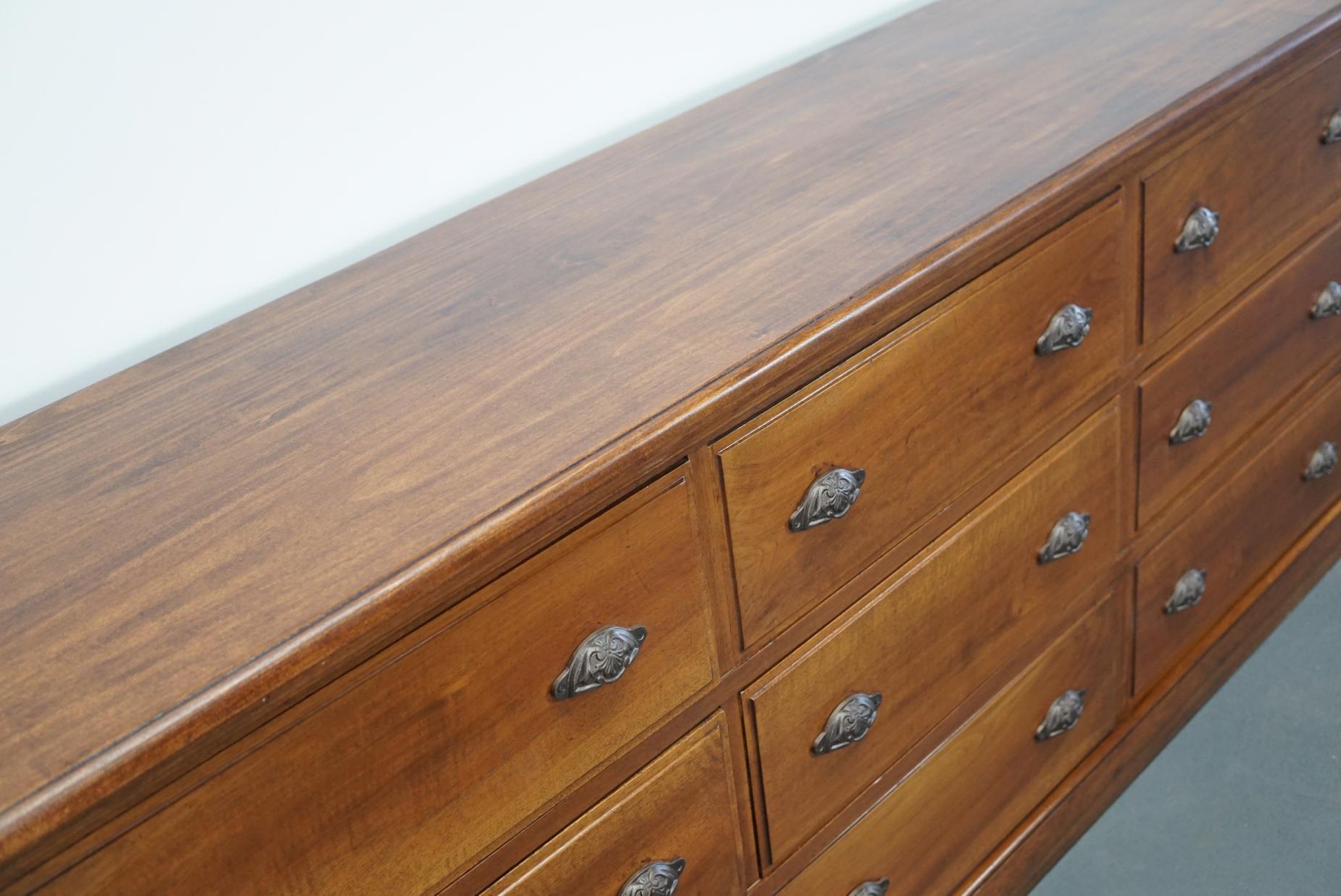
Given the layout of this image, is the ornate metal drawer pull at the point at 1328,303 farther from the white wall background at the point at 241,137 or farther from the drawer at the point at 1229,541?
the white wall background at the point at 241,137

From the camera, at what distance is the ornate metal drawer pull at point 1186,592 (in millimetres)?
1646

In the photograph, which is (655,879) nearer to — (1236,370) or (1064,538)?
(1064,538)

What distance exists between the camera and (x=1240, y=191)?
142 centimetres

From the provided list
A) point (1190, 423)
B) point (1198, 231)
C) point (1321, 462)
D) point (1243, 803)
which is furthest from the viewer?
point (1321, 462)

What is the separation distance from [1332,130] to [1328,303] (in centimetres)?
26

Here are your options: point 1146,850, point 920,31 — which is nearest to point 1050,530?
point 1146,850

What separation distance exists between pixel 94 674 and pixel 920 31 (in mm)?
1246

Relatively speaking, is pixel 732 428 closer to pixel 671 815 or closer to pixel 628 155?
pixel 671 815

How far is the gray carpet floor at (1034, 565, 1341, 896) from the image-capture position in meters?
1.56

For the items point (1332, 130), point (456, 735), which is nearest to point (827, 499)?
point (456, 735)

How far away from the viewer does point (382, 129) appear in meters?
1.31

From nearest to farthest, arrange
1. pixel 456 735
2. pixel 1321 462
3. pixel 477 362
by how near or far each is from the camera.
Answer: pixel 456 735
pixel 477 362
pixel 1321 462

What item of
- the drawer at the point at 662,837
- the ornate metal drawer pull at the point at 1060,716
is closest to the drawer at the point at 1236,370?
the ornate metal drawer pull at the point at 1060,716

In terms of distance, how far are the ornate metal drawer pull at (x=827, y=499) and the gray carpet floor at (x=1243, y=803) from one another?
2.54ft
